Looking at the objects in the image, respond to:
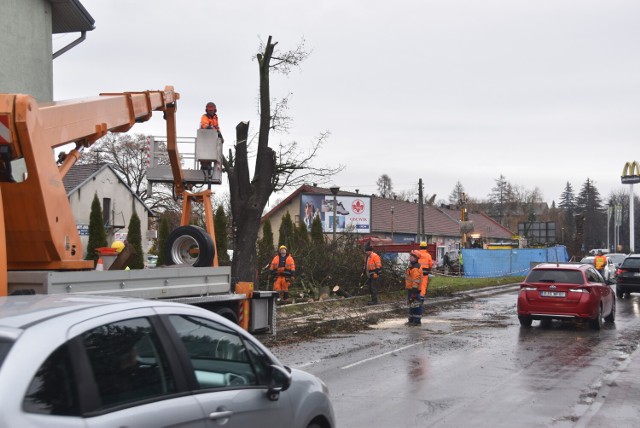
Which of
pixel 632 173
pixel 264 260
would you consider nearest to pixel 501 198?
pixel 632 173

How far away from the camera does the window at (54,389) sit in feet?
10.7

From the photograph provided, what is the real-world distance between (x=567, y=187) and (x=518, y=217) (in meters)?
31.2

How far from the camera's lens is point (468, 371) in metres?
11.7

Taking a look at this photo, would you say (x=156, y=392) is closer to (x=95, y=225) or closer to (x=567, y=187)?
(x=95, y=225)

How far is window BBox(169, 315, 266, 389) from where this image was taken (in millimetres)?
4293

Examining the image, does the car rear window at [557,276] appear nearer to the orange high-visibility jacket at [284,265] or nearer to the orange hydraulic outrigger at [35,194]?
the orange high-visibility jacket at [284,265]

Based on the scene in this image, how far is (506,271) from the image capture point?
46594 mm

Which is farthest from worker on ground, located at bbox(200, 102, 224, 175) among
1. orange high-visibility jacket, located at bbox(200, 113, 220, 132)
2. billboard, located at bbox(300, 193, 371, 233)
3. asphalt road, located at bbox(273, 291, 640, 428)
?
billboard, located at bbox(300, 193, 371, 233)

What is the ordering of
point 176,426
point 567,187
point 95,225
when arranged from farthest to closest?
point 567,187
point 95,225
point 176,426

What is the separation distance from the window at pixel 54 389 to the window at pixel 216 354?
0.86 metres

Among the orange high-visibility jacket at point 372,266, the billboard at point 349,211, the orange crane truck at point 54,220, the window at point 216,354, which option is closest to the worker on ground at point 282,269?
the orange high-visibility jacket at point 372,266

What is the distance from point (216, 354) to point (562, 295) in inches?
561

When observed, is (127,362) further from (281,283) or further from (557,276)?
(281,283)

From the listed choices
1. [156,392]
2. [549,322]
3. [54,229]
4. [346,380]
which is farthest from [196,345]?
[549,322]
